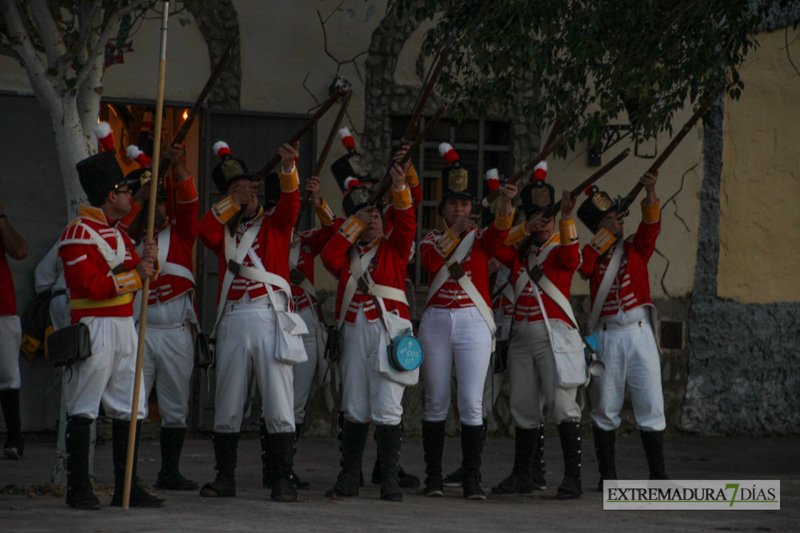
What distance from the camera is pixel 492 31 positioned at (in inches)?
321

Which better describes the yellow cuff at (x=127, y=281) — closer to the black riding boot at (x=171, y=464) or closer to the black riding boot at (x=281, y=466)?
the black riding boot at (x=281, y=466)

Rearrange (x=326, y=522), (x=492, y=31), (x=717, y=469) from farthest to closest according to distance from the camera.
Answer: (x=717, y=469)
(x=492, y=31)
(x=326, y=522)

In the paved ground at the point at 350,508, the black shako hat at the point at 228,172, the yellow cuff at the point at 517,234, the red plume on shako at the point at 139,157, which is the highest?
the red plume on shako at the point at 139,157

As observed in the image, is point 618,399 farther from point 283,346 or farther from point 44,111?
point 44,111

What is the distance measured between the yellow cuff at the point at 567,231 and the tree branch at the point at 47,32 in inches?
123

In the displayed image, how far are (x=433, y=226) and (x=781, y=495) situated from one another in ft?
13.8

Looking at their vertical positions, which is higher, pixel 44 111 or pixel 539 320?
pixel 44 111

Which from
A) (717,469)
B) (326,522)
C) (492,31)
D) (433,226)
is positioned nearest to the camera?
(326,522)

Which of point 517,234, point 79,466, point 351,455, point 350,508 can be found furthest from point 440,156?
point 79,466

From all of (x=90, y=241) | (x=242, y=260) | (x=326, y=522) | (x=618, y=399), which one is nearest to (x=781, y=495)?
(x=618, y=399)

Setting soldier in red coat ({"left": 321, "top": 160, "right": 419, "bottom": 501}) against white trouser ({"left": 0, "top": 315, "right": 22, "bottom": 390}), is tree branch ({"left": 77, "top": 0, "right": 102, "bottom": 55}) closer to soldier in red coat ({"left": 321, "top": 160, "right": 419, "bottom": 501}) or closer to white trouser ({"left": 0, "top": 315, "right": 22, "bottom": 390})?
soldier in red coat ({"left": 321, "top": 160, "right": 419, "bottom": 501})

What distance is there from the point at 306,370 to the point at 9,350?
224 centimetres

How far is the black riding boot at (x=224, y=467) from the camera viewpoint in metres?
6.96

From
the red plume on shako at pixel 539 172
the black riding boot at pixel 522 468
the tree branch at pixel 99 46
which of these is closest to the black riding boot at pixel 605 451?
the black riding boot at pixel 522 468
